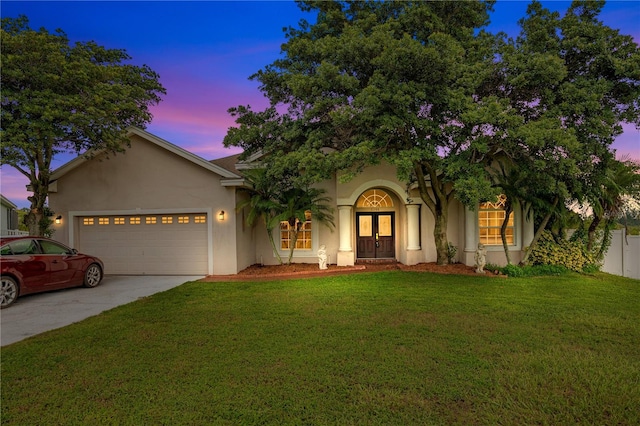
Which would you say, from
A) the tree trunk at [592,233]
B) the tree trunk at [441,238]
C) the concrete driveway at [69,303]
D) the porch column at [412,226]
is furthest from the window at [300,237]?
the tree trunk at [592,233]

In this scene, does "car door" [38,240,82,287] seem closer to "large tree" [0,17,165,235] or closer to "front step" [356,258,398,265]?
"large tree" [0,17,165,235]

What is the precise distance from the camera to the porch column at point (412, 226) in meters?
12.0

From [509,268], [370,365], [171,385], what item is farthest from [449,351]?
[509,268]

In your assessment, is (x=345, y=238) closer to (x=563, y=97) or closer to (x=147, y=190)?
(x=147, y=190)

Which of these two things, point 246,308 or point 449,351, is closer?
point 449,351

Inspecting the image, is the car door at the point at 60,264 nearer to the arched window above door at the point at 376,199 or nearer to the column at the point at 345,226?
the column at the point at 345,226

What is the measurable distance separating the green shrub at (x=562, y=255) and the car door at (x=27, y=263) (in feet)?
44.0

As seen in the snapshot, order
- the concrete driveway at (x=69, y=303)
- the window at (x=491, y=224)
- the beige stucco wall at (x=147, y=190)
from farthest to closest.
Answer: the window at (x=491, y=224) → the beige stucco wall at (x=147, y=190) → the concrete driveway at (x=69, y=303)

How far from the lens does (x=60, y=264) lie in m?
8.38

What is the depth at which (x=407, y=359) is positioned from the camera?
13.8ft

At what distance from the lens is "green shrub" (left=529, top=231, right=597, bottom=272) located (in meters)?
10.8

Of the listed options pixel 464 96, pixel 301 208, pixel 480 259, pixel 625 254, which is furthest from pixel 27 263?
pixel 625 254

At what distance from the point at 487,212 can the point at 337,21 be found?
7986mm

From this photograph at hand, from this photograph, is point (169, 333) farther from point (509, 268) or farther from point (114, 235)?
point (509, 268)
